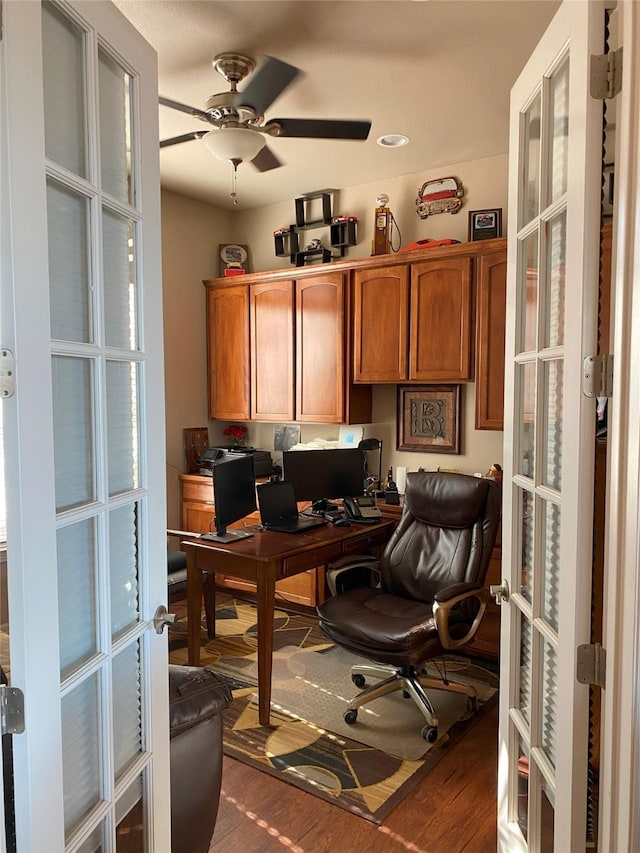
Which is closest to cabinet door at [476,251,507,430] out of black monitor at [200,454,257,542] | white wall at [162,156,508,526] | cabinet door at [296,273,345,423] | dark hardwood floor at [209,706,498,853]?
white wall at [162,156,508,526]

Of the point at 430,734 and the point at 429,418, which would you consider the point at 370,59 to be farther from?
the point at 430,734

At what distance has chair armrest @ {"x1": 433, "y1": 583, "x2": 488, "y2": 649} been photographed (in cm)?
266

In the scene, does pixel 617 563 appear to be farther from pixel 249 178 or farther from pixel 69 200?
pixel 249 178

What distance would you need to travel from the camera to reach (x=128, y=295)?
4.81 feet

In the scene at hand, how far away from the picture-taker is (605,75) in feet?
4.05

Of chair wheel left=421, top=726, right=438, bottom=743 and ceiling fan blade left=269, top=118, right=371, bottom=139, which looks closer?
ceiling fan blade left=269, top=118, right=371, bottom=139

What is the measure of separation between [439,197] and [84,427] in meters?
3.47

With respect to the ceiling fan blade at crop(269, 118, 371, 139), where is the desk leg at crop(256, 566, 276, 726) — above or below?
below

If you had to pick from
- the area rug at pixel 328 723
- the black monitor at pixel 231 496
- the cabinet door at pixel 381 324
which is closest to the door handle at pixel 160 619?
the area rug at pixel 328 723

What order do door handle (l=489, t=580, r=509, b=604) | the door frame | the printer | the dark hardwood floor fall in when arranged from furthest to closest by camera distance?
the printer < the dark hardwood floor < door handle (l=489, t=580, r=509, b=604) < the door frame

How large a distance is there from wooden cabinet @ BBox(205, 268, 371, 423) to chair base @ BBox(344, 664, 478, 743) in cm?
178

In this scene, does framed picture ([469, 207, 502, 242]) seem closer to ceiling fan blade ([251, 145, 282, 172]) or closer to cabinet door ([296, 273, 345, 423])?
cabinet door ([296, 273, 345, 423])

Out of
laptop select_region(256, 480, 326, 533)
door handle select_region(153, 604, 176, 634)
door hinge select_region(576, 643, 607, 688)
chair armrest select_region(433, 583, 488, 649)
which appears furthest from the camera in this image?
laptop select_region(256, 480, 326, 533)

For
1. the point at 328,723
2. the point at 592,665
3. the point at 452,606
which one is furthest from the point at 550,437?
the point at 328,723
